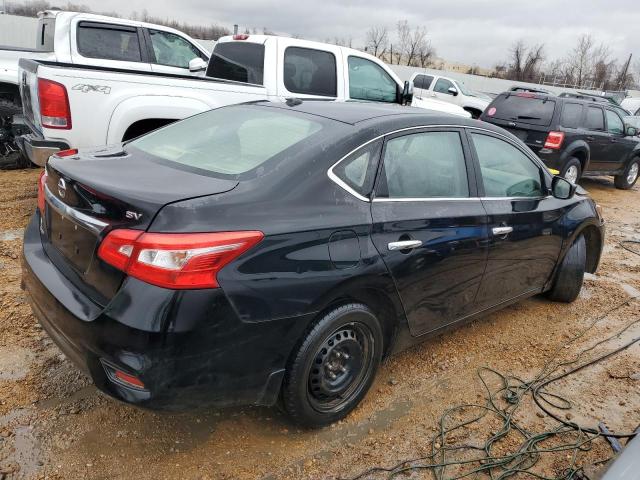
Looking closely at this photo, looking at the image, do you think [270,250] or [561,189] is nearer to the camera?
[270,250]

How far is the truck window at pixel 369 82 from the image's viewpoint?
7.07 metres

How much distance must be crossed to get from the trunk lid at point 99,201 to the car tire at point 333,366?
32.8 inches

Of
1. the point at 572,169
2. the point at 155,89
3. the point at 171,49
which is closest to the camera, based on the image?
the point at 155,89

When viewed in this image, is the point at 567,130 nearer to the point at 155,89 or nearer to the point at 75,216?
the point at 155,89

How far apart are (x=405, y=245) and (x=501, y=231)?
3.25ft

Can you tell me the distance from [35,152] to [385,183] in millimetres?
3627

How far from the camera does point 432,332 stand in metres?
3.20

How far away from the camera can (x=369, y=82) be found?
23.8ft

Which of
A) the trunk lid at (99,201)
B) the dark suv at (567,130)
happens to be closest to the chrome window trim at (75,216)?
the trunk lid at (99,201)

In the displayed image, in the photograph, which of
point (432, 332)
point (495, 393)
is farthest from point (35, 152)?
point (495, 393)

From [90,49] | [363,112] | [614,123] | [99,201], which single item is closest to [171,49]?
[90,49]

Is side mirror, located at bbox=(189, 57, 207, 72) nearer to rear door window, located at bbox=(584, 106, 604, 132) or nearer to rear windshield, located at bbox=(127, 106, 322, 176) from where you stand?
rear windshield, located at bbox=(127, 106, 322, 176)

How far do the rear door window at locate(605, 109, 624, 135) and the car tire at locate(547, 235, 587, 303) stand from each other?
7.03 meters

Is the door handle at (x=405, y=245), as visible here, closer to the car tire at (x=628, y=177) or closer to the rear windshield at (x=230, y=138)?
the rear windshield at (x=230, y=138)
